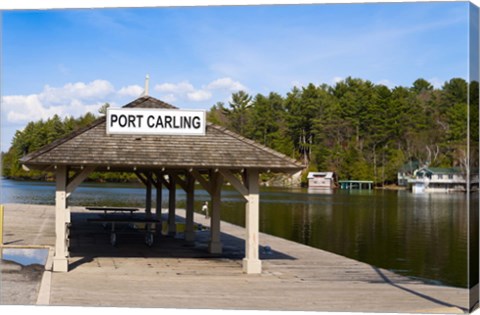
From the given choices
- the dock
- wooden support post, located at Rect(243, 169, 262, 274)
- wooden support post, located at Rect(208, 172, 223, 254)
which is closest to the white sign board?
wooden support post, located at Rect(243, 169, 262, 274)

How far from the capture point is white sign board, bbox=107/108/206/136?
14.7 metres

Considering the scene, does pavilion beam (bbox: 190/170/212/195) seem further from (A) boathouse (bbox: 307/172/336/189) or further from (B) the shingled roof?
(A) boathouse (bbox: 307/172/336/189)

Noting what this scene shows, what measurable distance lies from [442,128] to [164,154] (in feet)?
289

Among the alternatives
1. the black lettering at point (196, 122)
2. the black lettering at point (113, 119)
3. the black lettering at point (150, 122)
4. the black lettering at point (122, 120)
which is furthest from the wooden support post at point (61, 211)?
the black lettering at point (196, 122)

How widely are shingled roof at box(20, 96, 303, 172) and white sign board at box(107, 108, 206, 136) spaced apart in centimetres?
28

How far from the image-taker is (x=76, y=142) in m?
15.0

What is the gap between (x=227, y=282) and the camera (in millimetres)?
13602

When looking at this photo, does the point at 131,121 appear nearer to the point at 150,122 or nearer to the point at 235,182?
the point at 150,122

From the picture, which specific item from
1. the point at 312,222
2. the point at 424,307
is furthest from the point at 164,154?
the point at 312,222

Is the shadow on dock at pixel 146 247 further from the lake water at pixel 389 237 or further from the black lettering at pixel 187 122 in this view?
the lake water at pixel 389 237

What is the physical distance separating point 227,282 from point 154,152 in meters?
3.05

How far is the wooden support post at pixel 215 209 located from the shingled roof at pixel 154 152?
1.58 meters

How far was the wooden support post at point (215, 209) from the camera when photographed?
17.3 m

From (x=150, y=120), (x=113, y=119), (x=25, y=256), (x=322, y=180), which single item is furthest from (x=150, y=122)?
(x=322, y=180)
